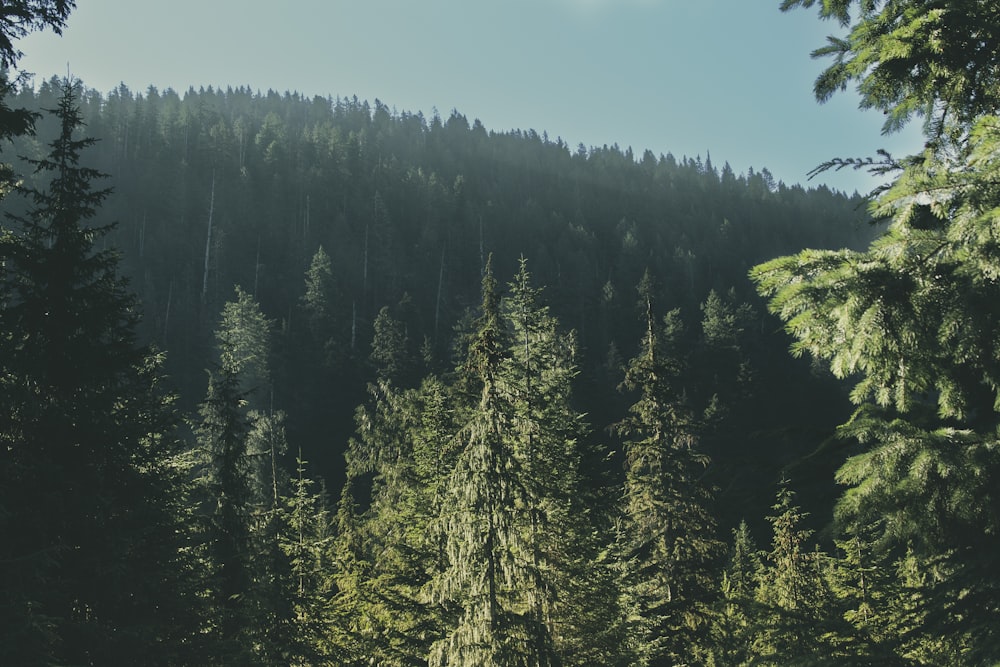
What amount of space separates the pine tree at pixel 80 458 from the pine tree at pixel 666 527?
1169 cm

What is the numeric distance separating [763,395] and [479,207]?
8246 cm

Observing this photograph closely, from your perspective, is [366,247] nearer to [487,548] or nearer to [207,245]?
[207,245]

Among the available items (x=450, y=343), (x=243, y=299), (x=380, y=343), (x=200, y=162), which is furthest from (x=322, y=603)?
(x=200, y=162)

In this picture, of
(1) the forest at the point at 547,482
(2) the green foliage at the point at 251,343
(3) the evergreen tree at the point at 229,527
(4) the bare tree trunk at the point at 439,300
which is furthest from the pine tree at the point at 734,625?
(4) the bare tree trunk at the point at 439,300

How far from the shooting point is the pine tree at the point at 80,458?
11.4 m

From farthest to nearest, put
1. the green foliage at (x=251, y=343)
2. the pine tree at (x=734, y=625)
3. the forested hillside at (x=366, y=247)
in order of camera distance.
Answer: the forested hillside at (x=366, y=247), the green foliage at (x=251, y=343), the pine tree at (x=734, y=625)

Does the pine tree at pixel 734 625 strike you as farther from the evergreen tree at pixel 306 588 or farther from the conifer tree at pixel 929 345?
the evergreen tree at pixel 306 588

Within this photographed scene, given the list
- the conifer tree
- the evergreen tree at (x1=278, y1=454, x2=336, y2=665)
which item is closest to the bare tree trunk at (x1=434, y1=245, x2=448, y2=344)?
the evergreen tree at (x1=278, y1=454, x2=336, y2=665)

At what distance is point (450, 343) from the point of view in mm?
97812

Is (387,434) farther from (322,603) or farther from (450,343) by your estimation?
(450,343)

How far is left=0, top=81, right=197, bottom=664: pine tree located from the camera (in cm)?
1135

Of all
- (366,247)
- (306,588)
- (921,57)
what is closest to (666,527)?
(306,588)

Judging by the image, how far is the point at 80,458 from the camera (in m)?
12.5

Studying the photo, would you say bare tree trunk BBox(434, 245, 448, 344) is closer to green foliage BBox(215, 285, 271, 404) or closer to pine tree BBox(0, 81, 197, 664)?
green foliage BBox(215, 285, 271, 404)
